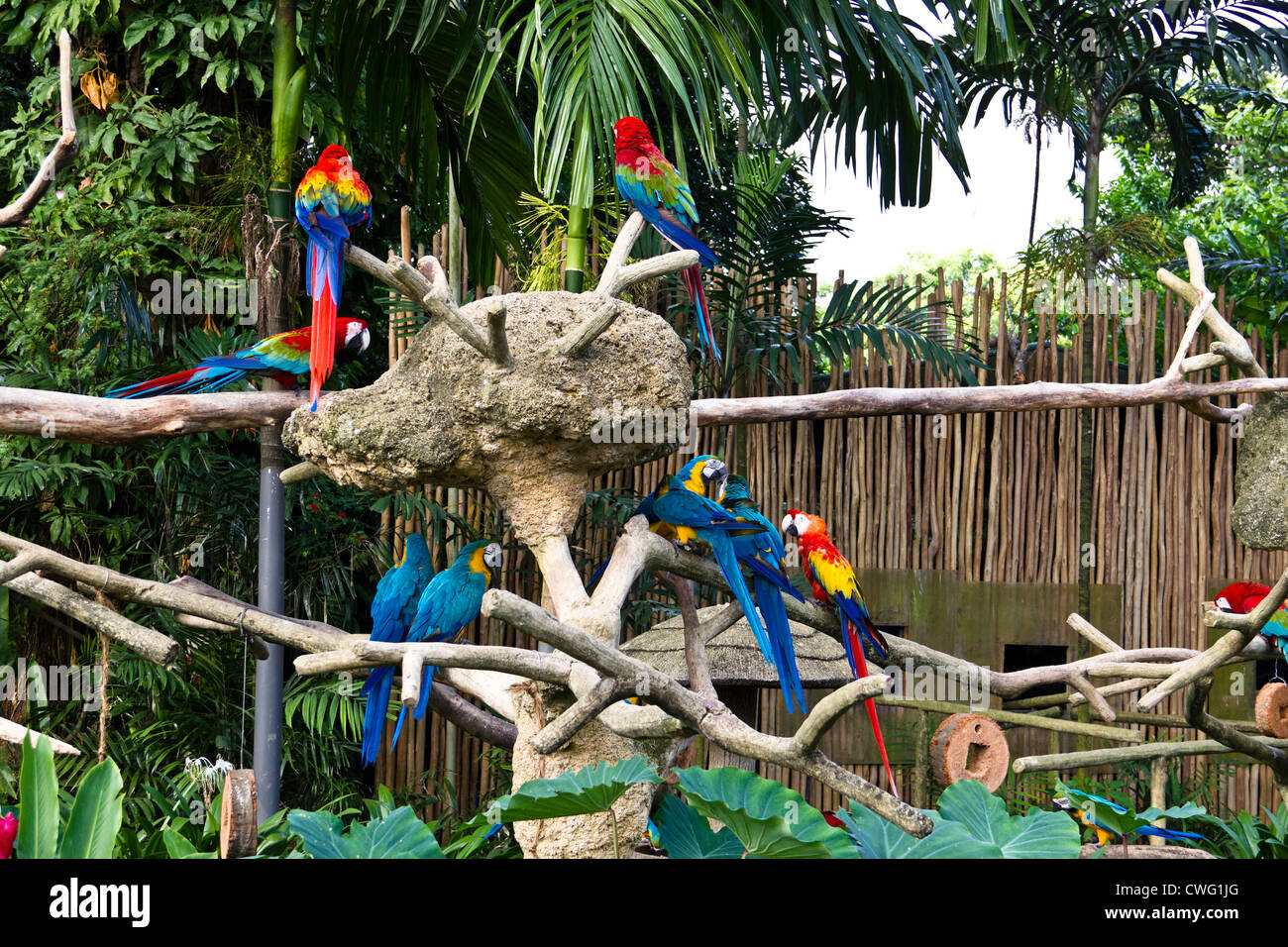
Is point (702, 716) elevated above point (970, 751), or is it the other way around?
point (702, 716)

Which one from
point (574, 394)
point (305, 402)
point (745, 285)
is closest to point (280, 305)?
point (305, 402)

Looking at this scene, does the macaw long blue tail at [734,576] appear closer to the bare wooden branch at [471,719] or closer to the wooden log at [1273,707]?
the bare wooden branch at [471,719]

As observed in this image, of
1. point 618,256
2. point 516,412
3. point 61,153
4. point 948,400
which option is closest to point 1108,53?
point 948,400

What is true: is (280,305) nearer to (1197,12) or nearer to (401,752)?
(401,752)

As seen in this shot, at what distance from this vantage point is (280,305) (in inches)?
112

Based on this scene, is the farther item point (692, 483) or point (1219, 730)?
point (1219, 730)

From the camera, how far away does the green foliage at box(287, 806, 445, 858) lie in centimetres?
182

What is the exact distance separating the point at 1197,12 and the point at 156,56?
405 centimetres

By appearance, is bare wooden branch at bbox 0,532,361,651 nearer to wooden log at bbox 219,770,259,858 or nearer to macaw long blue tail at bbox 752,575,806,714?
wooden log at bbox 219,770,259,858

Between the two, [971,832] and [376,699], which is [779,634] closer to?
[971,832]

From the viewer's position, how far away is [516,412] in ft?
6.72

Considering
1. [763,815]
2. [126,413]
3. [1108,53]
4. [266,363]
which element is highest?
[1108,53]

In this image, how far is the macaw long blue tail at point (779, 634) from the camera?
2137mm

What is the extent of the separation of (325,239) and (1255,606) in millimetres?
2281
